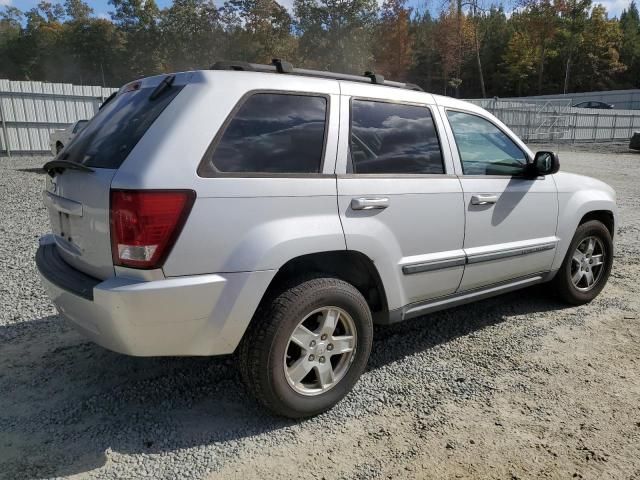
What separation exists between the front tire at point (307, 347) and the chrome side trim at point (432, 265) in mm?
417

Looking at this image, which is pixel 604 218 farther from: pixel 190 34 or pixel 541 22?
pixel 190 34

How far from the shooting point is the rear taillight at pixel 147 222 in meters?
2.36

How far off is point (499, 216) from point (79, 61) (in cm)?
8302

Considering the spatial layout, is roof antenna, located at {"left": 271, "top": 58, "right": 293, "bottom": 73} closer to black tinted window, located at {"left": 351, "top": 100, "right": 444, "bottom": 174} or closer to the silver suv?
the silver suv

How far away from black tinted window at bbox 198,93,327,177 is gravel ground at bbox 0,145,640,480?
4.76 feet

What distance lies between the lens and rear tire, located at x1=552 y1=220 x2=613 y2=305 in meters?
4.57

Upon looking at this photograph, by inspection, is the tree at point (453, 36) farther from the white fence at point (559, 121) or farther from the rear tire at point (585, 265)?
the rear tire at point (585, 265)

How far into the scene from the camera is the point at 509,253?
3881 millimetres

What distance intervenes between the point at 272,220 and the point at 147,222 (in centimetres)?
62

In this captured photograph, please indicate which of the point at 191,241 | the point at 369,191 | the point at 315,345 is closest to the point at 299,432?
the point at 315,345

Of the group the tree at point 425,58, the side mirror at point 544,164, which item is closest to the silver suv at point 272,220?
the side mirror at point 544,164

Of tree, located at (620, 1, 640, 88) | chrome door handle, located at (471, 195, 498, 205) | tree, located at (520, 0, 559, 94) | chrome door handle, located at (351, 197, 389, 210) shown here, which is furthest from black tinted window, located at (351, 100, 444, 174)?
tree, located at (620, 1, 640, 88)

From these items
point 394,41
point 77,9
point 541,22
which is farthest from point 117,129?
point 77,9

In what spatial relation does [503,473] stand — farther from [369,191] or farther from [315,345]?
[369,191]
